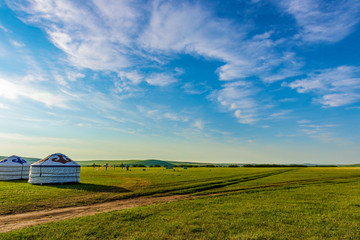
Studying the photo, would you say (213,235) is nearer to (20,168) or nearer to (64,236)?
(64,236)

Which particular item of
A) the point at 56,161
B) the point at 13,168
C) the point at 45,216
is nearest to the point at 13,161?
the point at 13,168

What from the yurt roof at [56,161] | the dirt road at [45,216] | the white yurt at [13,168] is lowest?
the dirt road at [45,216]

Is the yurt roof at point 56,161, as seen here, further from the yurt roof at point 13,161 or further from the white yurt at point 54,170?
the yurt roof at point 13,161

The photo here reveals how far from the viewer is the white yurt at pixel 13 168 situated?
105ft

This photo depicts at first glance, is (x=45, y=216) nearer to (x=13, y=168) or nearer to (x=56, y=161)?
(x=56, y=161)

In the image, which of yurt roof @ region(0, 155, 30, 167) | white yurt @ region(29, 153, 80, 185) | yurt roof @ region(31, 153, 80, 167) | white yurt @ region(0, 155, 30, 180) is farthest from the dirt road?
yurt roof @ region(0, 155, 30, 167)

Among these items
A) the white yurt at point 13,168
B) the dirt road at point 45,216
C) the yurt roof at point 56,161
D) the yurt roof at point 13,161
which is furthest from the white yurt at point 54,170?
the dirt road at point 45,216

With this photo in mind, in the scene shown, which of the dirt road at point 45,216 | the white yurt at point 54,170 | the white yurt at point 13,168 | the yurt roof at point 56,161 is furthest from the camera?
the white yurt at point 13,168

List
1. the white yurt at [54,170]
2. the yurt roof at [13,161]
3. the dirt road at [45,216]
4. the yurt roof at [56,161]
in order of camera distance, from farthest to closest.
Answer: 1. the yurt roof at [13,161]
2. the yurt roof at [56,161]
3. the white yurt at [54,170]
4. the dirt road at [45,216]

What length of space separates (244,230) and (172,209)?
222 inches

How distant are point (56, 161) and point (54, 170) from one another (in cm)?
134

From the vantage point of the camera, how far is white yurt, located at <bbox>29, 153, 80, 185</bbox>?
26969 millimetres

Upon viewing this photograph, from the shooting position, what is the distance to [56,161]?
2827 cm

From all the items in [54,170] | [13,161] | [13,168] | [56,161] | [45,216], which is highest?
[56,161]
